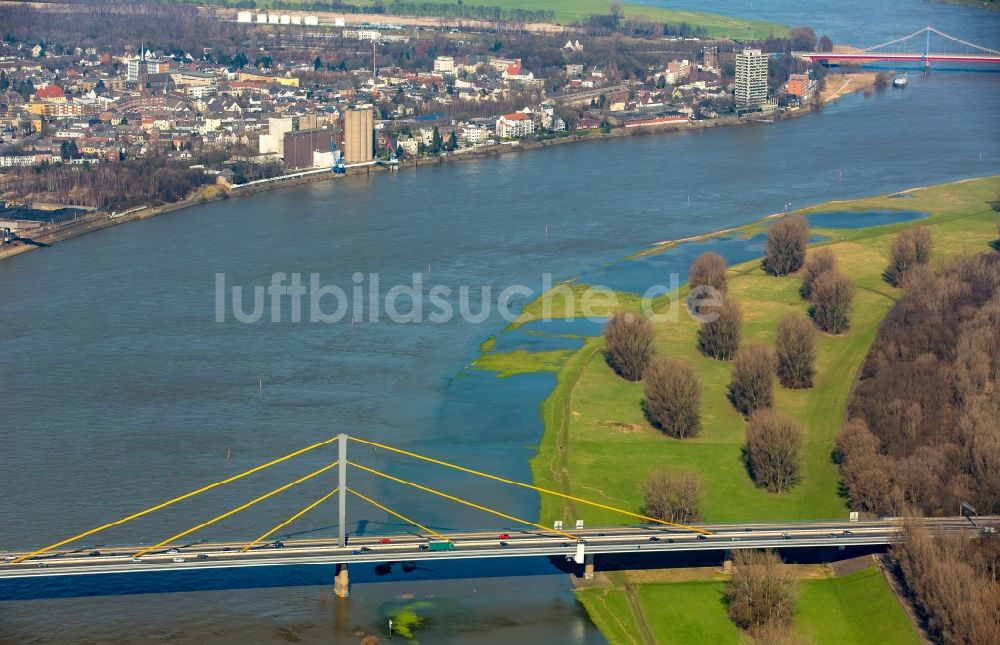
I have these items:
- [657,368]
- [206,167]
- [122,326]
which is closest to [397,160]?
[206,167]

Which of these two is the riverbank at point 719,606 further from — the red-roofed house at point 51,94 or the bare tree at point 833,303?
the red-roofed house at point 51,94

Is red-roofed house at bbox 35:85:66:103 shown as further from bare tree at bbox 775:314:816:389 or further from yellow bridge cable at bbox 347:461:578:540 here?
yellow bridge cable at bbox 347:461:578:540

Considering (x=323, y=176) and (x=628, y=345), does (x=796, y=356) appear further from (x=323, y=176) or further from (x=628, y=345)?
(x=323, y=176)

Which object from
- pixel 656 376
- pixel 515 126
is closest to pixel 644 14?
pixel 515 126

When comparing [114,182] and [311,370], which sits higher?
[114,182]

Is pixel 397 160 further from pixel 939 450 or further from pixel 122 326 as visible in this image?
pixel 939 450
